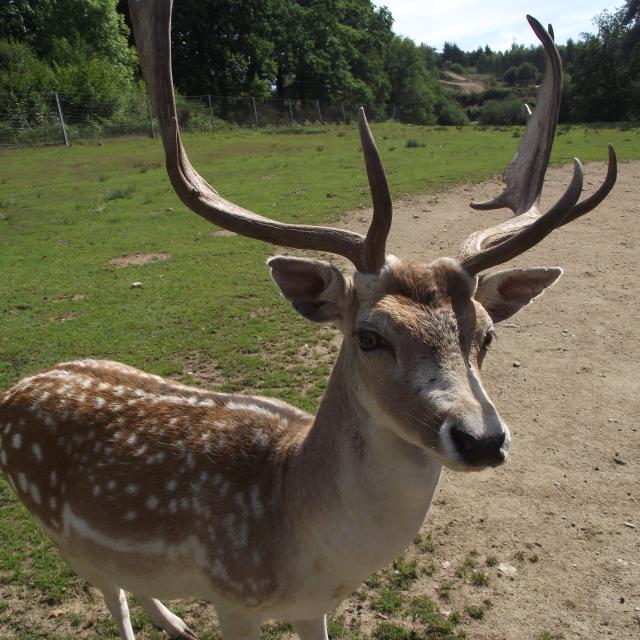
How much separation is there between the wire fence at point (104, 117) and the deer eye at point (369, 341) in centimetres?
2142

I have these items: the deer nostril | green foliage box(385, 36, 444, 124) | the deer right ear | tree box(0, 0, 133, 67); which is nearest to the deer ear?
the deer right ear

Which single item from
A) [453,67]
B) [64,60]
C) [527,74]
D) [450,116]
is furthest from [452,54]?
[64,60]

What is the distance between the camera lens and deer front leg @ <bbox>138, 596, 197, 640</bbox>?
123 inches

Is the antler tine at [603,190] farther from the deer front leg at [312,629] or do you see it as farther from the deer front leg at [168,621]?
the deer front leg at [168,621]

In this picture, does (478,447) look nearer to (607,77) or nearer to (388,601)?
(388,601)

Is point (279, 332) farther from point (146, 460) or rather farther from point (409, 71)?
point (409, 71)

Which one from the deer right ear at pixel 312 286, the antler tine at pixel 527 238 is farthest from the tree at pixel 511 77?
the deer right ear at pixel 312 286

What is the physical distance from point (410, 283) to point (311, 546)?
46.3 inches

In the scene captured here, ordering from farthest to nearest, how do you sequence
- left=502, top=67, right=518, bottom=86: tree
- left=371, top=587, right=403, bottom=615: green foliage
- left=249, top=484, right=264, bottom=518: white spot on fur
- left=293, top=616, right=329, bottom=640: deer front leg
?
1. left=502, top=67, right=518, bottom=86: tree
2. left=371, top=587, right=403, bottom=615: green foliage
3. left=293, top=616, right=329, bottom=640: deer front leg
4. left=249, top=484, right=264, bottom=518: white spot on fur

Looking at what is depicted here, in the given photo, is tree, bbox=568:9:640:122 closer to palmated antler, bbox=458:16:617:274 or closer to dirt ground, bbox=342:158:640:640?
dirt ground, bbox=342:158:640:640

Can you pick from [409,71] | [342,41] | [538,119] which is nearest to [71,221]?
[538,119]

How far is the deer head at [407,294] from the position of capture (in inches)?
77.7

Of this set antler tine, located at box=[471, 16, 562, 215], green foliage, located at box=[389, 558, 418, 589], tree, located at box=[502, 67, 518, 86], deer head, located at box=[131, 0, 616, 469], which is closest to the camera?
deer head, located at box=[131, 0, 616, 469]

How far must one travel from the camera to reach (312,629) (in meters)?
2.90
